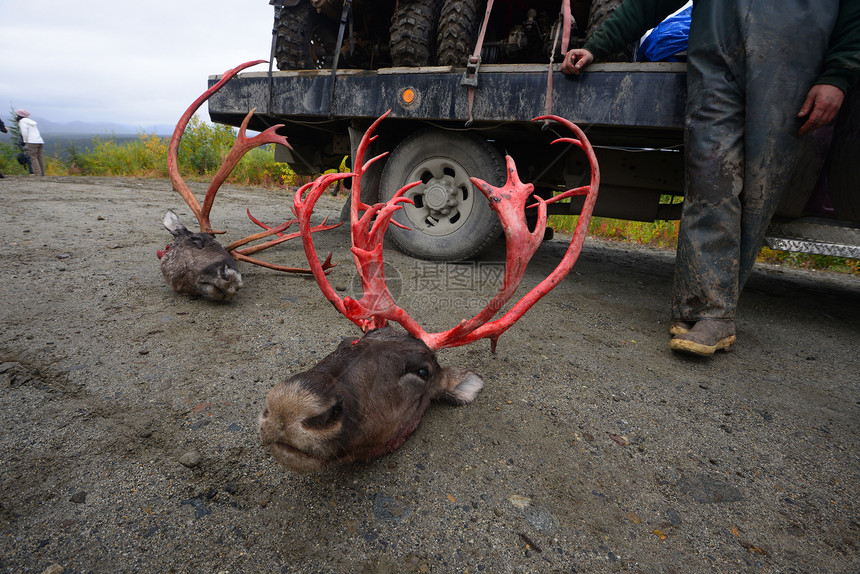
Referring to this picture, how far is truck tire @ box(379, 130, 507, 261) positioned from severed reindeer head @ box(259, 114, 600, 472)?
1.98m

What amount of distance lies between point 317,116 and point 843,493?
4754 millimetres

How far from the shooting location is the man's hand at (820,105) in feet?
7.00

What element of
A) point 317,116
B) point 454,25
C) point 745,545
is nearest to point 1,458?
point 745,545

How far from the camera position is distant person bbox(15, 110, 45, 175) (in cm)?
983

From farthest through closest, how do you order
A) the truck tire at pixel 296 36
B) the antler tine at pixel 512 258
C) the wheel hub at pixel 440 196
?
1. the truck tire at pixel 296 36
2. the wheel hub at pixel 440 196
3. the antler tine at pixel 512 258

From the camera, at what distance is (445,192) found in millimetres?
3969

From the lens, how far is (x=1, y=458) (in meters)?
1.31

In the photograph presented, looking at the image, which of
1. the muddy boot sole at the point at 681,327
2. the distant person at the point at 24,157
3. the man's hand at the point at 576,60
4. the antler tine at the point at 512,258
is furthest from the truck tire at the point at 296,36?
the distant person at the point at 24,157

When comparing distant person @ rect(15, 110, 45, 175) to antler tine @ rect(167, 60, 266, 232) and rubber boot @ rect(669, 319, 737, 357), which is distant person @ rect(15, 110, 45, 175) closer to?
antler tine @ rect(167, 60, 266, 232)

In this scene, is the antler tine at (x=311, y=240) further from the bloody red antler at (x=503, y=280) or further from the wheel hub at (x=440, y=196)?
the wheel hub at (x=440, y=196)

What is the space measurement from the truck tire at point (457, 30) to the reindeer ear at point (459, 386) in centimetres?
344

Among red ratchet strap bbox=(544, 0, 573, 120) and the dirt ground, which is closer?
the dirt ground

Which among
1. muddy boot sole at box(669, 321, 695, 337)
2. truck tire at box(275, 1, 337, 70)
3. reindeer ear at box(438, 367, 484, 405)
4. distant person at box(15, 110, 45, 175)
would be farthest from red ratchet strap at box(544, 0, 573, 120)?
distant person at box(15, 110, 45, 175)

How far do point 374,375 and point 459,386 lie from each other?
0.58m
